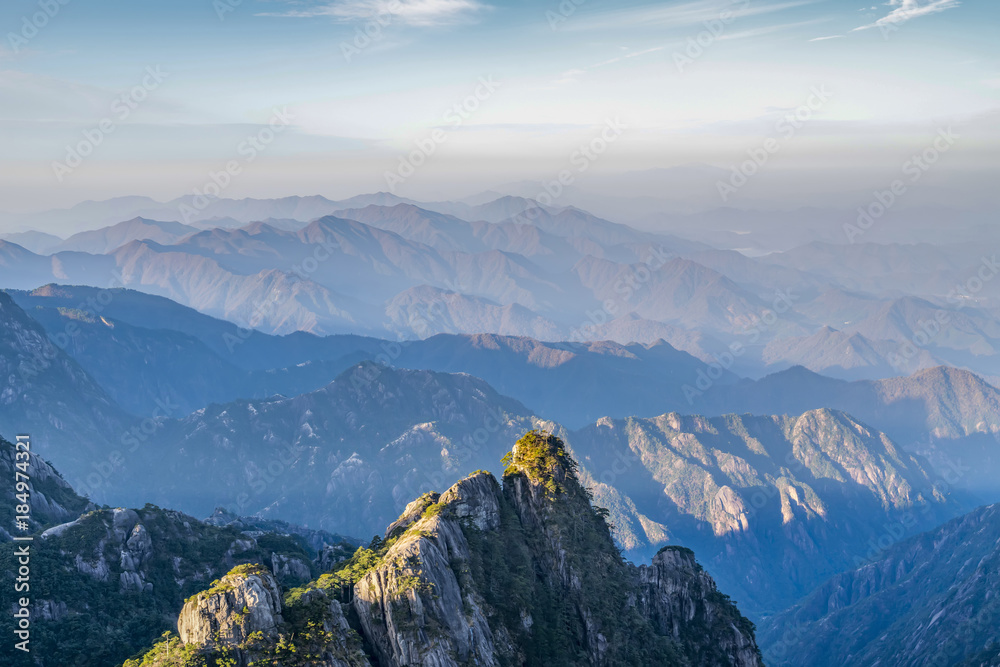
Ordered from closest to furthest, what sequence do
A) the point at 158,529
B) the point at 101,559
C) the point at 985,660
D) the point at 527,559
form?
the point at 527,559 < the point at 101,559 < the point at 158,529 < the point at 985,660

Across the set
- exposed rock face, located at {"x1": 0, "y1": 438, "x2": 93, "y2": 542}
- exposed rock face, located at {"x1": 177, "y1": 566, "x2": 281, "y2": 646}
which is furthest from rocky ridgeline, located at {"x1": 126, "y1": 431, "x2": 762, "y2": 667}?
exposed rock face, located at {"x1": 0, "y1": 438, "x2": 93, "y2": 542}

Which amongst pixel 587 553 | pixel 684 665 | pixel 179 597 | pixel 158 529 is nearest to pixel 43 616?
pixel 179 597

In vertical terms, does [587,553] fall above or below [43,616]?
below

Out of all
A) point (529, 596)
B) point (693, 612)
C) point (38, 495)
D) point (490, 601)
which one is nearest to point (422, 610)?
point (490, 601)

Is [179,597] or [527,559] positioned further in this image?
[179,597]

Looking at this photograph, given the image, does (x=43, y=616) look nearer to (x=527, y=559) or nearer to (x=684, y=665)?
(x=527, y=559)
